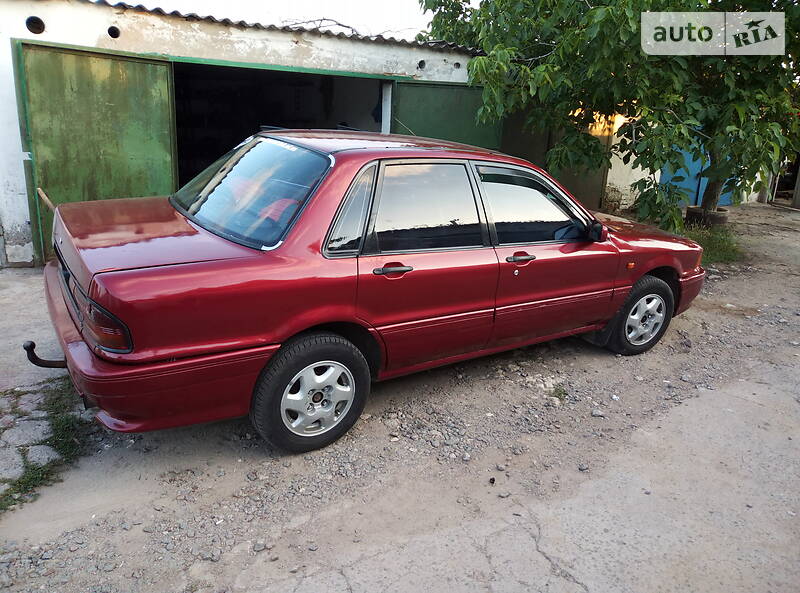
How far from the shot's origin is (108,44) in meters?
6.41

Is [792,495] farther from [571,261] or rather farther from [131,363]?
[131,363]

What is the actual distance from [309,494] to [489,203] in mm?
Result: 2051

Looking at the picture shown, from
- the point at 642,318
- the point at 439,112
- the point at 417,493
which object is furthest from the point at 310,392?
the point at 439,112

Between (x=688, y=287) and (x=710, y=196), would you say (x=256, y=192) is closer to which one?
(x=688, y=287)

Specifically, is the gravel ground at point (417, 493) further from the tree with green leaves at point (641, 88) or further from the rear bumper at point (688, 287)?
the tree with green leaves at point (641, 88)

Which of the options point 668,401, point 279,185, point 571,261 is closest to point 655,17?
point 571,261

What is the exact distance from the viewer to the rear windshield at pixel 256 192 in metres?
3.29

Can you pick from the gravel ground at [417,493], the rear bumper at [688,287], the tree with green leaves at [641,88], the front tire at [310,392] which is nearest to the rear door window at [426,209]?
the front tire at [310,392]

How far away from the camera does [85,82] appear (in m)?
6.22

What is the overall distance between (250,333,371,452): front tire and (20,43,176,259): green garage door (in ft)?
14.5

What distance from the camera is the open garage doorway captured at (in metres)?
11.3

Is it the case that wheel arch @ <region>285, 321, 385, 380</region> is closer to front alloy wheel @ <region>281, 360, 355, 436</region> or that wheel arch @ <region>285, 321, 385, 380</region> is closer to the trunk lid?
front alloy wheel @ <region>281, 360, 355, 436</region>

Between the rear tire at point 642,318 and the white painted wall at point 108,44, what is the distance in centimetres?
488

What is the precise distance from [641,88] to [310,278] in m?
5.17
